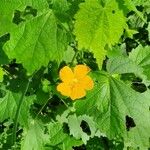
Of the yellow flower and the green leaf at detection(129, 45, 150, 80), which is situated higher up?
the green leaf at detection(129, 45, 150, 80)

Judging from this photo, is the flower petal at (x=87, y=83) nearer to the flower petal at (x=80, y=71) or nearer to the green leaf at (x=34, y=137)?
the flower petal at (x=80, y=71)

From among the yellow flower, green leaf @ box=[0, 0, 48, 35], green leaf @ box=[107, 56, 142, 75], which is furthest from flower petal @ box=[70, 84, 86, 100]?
green leaf @ box=[0, 0, 48, 35]

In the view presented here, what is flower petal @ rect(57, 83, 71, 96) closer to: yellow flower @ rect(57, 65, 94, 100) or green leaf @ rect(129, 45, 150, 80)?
yellow flower @ rect(57, 65, 94, 100)

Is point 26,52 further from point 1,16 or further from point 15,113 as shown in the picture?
point 15,113

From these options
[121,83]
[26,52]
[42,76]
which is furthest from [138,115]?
[26,52]

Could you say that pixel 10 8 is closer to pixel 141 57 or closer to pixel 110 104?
pixel 110 104

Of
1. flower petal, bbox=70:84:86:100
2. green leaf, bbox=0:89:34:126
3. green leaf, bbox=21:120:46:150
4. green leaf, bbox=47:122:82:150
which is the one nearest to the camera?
flower petal, bbox=70:84:86:100

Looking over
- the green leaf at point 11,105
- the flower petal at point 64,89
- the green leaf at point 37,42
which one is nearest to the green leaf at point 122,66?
the flower petal at point 64,89

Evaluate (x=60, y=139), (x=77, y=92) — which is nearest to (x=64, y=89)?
(x=77, y=92)
